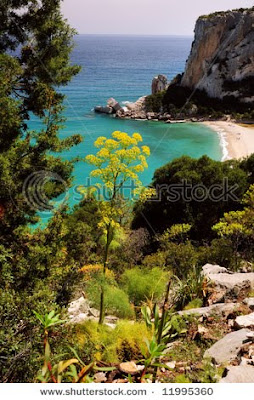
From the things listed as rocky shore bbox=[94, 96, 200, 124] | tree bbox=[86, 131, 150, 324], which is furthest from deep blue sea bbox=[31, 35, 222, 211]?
tree bbox=[86, 131, 150, 324]

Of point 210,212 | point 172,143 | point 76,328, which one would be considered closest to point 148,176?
point 172,143

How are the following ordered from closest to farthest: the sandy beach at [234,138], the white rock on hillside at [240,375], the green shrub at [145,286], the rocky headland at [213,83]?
the white rock on hillside at [240,375] → the green shrub at [145,286] → the sandy beach at [234,138] → the rocky headland at [213,83]

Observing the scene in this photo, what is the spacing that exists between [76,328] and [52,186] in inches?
180

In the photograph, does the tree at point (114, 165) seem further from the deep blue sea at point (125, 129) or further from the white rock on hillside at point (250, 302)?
the deep blue sea at point (125, 129)

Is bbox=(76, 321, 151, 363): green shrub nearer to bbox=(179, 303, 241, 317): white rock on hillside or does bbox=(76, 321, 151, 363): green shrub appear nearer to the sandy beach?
bbox=(179, 303, 241, 317): white rock on hillside

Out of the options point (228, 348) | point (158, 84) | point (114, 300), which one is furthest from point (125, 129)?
point (228, 348)

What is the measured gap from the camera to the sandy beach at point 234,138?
44.6 metres

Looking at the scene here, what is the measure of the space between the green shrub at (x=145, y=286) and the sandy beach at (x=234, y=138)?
33.0m

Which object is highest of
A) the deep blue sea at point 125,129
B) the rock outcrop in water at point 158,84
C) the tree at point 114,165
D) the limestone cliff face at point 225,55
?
the limestone cliff face at point 225,55

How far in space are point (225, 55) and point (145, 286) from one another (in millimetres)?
71428

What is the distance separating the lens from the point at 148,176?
129 feet

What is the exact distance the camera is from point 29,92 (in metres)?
9.96

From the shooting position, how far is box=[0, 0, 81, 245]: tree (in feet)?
29.8

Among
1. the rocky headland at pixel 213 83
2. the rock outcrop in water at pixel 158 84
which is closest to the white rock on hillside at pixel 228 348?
the rocky headland at pixel 213 83
